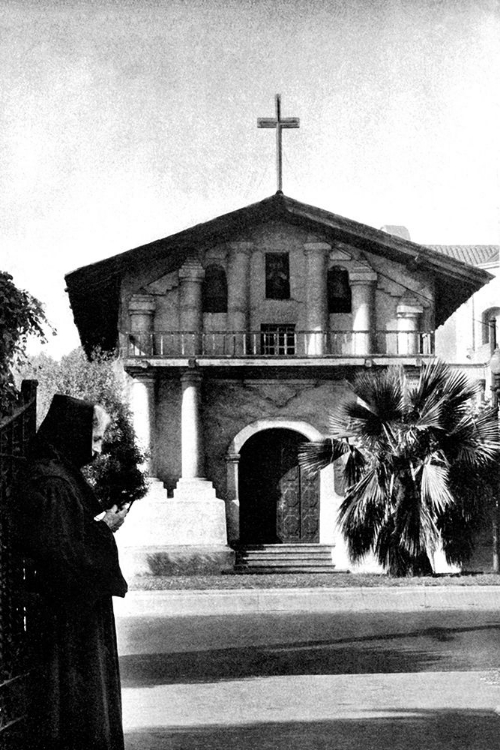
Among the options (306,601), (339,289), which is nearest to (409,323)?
(339,289)

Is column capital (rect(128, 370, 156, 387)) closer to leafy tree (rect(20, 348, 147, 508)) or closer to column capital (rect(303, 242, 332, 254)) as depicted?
leafy tree (rect(20, 348, 147, 508))

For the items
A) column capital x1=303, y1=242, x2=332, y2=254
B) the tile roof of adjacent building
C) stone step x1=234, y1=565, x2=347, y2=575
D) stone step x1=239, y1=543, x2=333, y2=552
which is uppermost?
the tile roof of adjacent building

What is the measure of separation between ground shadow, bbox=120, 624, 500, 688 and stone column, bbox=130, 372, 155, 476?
43.7ft

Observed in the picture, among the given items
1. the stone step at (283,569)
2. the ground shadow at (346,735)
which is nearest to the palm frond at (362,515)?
the stone step at (283,569)

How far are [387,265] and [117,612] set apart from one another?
544 inches

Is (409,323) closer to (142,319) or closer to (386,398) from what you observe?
(142,319)

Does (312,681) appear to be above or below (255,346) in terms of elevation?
below

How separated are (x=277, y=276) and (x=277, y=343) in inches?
67.2

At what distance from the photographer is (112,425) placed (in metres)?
24.4

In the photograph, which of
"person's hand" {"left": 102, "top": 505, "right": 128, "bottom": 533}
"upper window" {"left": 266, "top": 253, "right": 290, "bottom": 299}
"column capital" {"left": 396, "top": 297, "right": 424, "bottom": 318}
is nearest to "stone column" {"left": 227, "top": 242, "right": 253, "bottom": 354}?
"upper window" {"left": 266, "top": 253, "right": 290, "bottom": 299}

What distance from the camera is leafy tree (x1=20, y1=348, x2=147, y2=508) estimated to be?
81.6 feet

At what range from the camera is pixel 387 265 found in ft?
93.7

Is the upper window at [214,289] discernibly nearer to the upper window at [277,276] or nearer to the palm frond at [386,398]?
the upper window at [277,276]

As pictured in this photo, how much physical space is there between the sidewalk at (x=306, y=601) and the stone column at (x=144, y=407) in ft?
27.8
